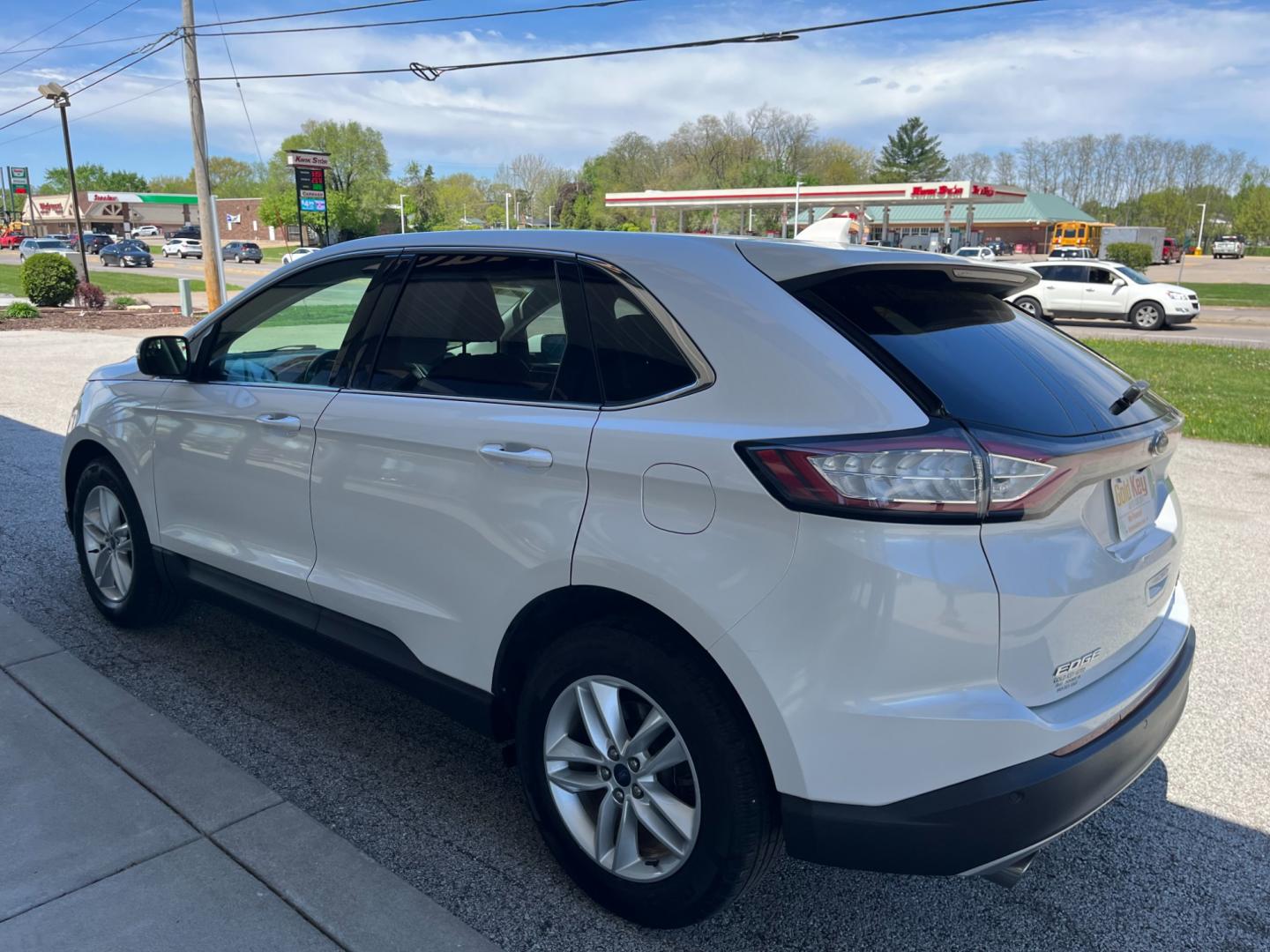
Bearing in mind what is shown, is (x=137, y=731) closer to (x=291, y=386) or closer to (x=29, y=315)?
(x=291, y=386)

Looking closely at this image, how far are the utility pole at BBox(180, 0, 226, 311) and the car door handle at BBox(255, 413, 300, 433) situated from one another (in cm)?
1890

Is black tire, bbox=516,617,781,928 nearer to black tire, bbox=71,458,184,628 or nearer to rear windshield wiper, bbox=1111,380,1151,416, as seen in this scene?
rear windshield wiper, bbox=1111,380,1151,416

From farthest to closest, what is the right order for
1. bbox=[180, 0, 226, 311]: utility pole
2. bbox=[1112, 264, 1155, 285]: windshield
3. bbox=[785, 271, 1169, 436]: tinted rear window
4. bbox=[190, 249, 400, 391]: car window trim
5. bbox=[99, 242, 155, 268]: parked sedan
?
1. bbox=[99, 242, 155, 268]: parked sedan
2. bbox=[1112, 264, 1155, 285]: windshield
3. bbox=[180, 0, 226, 311]: utility pole
4. bbox=[190, 249, 400, 391]: car window trim
5. bbox=[785, 271, 1169, 436]: tinted rear window

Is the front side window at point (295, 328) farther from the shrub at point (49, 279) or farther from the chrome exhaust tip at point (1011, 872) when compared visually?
the shrub at point (49, 279)

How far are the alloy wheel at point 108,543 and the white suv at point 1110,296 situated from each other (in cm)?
2285

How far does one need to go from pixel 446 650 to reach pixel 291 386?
3.99ft

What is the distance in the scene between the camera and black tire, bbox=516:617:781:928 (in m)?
2.26

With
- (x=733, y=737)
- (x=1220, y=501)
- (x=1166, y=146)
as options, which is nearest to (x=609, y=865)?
(x=733, y=737)

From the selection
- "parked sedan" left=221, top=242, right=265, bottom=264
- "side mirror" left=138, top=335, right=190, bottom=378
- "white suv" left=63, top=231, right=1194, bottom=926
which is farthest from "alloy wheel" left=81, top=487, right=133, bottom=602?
"parked sedan" left=221, top=242, right=265, bottom=264

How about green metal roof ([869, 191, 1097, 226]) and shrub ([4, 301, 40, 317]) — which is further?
green metal roof ([869, 191, 1097, 226])

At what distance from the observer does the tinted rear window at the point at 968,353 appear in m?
2.25

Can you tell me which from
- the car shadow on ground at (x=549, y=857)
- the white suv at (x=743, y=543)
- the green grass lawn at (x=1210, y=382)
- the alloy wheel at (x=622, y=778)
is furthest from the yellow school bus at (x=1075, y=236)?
the alloy wheel at (x=622, y=778)

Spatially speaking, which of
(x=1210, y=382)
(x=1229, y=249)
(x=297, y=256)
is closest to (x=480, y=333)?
(x=297, y=256)

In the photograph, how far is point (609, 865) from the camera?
8.60 ft
